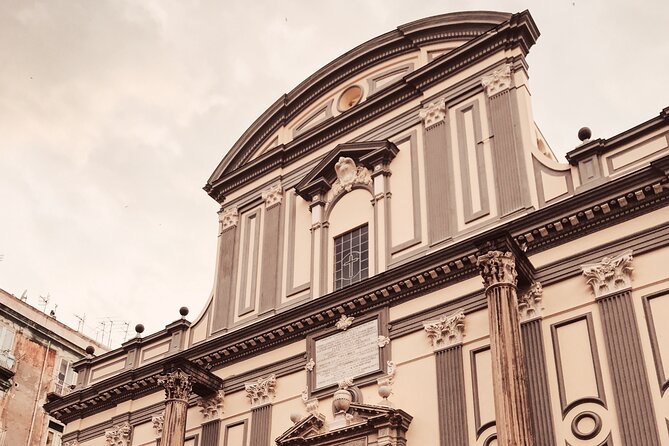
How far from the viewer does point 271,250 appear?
22906mm

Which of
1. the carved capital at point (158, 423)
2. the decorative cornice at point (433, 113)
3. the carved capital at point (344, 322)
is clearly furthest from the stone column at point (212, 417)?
the decorative cornice at point (433, 113)

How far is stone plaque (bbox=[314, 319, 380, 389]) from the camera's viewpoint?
60.8 feet

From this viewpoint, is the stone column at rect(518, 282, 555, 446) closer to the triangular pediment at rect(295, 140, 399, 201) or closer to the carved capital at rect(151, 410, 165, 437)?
the triangular pediment at rect(295, 140, 399, 201)

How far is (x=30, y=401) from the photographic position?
117 feet

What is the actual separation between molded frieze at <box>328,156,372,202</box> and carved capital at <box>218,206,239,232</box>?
3849 millimetres

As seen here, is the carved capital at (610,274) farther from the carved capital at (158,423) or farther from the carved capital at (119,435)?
the carved capital at (119,435)

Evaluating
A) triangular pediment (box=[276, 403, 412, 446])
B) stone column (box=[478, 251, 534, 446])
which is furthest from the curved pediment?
triangular pediment (box=[276, 403, 412, 446])

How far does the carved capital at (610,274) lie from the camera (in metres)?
15.5

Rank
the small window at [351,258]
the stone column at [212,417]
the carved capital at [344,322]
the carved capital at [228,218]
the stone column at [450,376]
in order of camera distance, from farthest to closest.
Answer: the carved capital at [228,218] < the stone column at [212,417] < the small window at [351,258] < the carved capital at [344,322] < the stone column at [450,376]

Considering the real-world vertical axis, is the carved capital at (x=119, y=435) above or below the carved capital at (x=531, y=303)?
below

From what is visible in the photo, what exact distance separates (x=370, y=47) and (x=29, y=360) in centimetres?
2199

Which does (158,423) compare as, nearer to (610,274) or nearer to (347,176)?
(347,176)

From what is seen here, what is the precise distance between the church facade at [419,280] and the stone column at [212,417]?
5cm

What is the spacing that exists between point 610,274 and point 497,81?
6.30 metres
